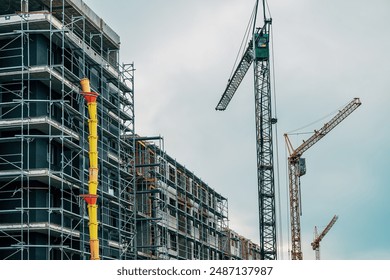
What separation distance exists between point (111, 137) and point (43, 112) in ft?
25.9

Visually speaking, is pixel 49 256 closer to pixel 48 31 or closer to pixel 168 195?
pixel 48 31

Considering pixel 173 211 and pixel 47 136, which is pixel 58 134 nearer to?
pixel 47 136

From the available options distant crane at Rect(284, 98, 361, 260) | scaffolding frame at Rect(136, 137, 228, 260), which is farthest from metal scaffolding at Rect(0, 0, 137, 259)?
distant crane at Rect(284, 98, 361, 260)

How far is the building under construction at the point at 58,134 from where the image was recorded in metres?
37.4

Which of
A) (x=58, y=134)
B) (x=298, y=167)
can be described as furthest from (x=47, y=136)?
(x=298, y=167)

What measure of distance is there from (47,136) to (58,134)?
226 cm

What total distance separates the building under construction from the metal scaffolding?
0.05 meters

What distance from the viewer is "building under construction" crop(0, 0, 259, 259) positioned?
37.4m

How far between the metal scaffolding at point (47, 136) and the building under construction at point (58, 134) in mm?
55

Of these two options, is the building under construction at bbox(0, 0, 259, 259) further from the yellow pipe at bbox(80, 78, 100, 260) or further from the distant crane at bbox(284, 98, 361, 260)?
the distant crane at bbox(284, 98, 361, 260)

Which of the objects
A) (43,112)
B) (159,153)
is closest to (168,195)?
(159,153)

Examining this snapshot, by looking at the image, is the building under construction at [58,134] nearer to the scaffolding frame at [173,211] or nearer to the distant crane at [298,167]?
the scaffolding frame at [173,211]

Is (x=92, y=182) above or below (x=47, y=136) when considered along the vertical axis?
below

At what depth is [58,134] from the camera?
39.2m
